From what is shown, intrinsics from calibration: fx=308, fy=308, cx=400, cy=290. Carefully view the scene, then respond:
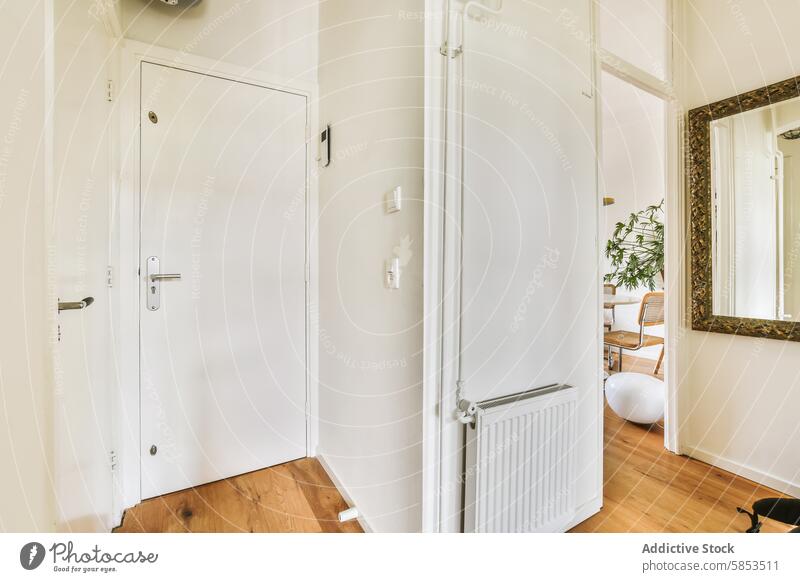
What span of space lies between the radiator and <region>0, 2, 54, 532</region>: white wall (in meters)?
0.70

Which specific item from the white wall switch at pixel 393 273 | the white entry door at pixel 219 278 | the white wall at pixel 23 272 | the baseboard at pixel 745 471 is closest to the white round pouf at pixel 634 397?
the baseboard at pixel 745 471

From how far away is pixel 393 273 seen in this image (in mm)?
805

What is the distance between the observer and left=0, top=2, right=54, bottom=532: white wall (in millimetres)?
390

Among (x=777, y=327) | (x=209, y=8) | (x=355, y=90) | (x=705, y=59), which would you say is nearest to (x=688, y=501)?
(x=777, y=327)

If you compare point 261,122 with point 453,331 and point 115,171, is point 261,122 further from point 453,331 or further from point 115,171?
point 453,331

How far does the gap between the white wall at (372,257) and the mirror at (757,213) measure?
544mm

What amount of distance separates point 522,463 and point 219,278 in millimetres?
1137

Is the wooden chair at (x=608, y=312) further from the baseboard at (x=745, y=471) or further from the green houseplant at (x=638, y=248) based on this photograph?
the baseboard at (x=745, y=471)

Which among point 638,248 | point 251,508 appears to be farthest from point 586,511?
point 251,508

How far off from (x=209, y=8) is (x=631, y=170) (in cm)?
147

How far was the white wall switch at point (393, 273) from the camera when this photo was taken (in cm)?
79

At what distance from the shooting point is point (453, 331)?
0.64 m

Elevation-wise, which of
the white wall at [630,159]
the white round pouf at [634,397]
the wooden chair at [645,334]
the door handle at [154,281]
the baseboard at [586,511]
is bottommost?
the baseboard at [586,511]

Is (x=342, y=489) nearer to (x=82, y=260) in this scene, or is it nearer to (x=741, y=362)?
(x=82, y=260)
